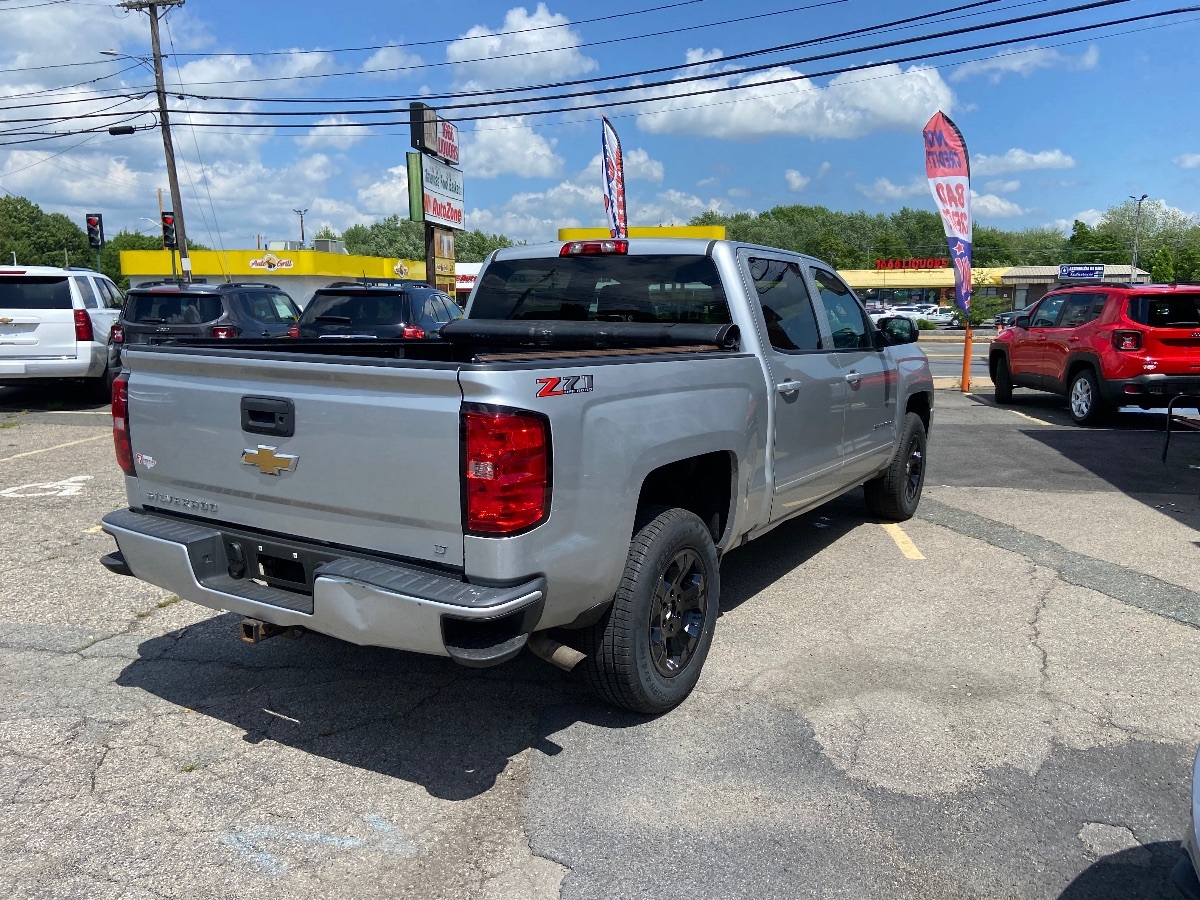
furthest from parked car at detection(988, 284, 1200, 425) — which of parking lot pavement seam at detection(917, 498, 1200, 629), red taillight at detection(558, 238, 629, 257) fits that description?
red taillight at detection(558, 238, 629, 257)

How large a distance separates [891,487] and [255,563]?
484 cm

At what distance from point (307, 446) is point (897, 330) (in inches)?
174

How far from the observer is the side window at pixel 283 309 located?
14402 millimetres

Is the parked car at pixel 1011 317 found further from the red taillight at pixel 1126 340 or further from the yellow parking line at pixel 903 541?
the yellow parking line at pixel 903 541

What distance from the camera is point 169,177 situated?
95.9 ft

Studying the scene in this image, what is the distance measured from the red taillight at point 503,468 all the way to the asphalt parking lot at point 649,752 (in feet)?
3.47

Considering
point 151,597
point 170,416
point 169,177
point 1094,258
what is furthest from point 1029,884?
point 1094,258

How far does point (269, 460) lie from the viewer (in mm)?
3396

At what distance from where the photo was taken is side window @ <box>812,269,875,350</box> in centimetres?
563

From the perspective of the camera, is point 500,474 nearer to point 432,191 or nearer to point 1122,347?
point 1122,347

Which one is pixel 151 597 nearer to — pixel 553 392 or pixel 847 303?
pixel 553 392

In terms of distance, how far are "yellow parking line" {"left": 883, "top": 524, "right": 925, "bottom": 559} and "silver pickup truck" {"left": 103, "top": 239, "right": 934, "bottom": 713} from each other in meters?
A: 1.78

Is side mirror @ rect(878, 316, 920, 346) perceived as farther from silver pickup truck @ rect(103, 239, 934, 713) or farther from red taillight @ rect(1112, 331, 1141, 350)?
red taillight @ rect(1112, 331, 1141, 350)

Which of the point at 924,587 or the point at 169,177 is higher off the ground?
the point at 169,177
